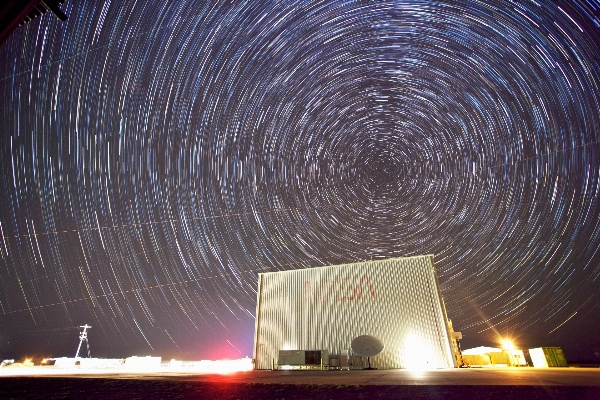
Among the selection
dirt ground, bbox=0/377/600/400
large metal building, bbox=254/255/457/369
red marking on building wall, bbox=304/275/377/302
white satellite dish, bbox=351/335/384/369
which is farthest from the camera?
red marking on building wall, bbox=304/275/377/302

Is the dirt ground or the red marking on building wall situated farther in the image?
the red marking on building wall

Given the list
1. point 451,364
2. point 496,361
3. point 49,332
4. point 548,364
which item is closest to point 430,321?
point 451,364

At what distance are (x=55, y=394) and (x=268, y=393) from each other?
1587mm

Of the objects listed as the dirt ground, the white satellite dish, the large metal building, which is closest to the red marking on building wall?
the large metal building

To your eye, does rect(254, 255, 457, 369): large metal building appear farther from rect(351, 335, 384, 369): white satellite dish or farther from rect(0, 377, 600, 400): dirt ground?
rect(0, 377, 600, 400): dirt ground

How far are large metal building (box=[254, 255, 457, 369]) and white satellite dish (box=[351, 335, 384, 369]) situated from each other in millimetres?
1014

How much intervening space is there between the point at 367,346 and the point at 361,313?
2.61 m

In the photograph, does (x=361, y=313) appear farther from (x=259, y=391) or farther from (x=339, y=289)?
(x=259, y=391)

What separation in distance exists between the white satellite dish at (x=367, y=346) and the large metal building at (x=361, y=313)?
39.9 inches

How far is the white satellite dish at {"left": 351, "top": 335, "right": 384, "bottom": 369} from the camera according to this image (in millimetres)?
18797

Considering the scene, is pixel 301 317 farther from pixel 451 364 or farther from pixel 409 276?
pixel 451 364

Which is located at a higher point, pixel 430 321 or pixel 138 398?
pixel 430 321

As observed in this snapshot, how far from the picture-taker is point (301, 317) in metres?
22.7

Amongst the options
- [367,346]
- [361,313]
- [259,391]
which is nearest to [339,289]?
[361,313]
